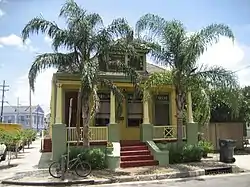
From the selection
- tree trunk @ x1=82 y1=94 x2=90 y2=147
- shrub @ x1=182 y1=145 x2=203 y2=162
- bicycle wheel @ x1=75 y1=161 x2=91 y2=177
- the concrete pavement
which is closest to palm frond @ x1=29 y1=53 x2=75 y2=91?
tree trunk @ x1=82 y1=94 x2=90 y2=147

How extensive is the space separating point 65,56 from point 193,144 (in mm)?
7815

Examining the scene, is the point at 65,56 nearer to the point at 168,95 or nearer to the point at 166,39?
the point at 166,39

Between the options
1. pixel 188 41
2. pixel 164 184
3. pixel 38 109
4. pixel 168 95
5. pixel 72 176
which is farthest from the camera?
pixel 38 109

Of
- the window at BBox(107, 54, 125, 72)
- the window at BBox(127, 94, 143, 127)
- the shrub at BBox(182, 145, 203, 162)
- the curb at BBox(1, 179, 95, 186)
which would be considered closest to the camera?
the curb at BBox(1, 179, 95, 186)

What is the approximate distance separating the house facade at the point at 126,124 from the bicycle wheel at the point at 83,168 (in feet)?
4.38

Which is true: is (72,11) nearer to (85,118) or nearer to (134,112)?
(85,118)

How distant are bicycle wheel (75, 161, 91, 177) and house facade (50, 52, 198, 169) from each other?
1.34m

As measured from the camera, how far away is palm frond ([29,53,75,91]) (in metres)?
13.6

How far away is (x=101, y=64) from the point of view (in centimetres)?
1419

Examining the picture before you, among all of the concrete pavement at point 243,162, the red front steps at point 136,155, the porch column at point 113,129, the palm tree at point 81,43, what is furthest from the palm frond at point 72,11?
the concrete pavement at point 243,162

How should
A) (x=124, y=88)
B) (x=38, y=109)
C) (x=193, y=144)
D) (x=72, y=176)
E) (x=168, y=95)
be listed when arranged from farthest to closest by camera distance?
(x=38, y=109) < (x=168, y=95) < (x=124, y=88) < (x=193, y=144) < (x=72, y=176)

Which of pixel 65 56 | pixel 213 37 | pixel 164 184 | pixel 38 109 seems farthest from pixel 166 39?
pixel 38 109

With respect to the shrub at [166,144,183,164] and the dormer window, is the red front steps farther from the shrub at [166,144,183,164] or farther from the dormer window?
the dormer window

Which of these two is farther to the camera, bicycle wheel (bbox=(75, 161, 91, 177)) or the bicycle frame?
the bicycle frame
